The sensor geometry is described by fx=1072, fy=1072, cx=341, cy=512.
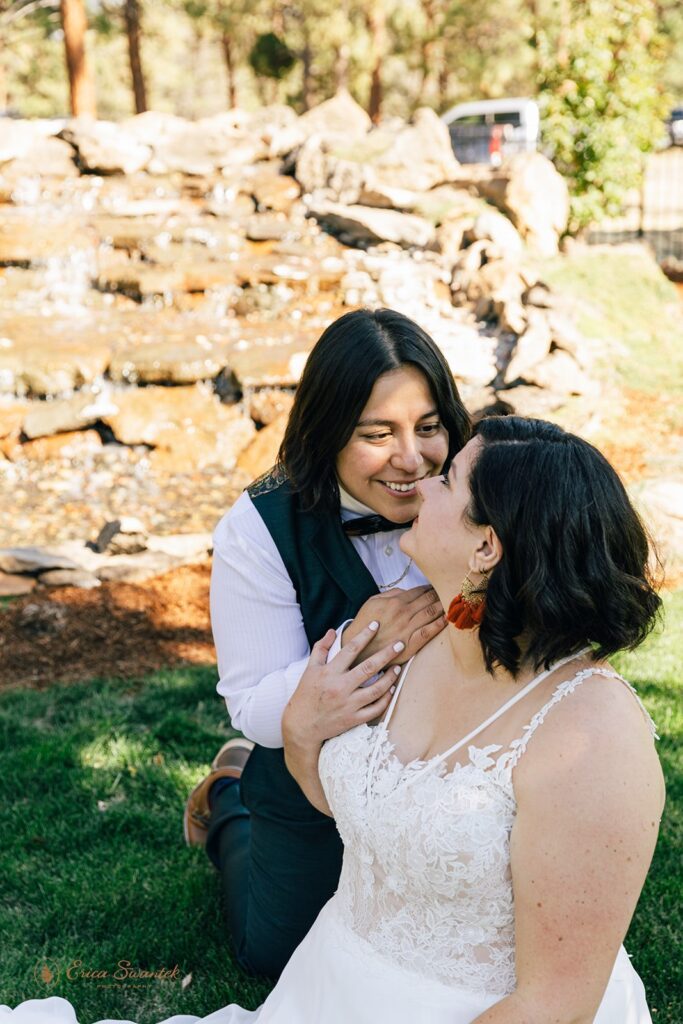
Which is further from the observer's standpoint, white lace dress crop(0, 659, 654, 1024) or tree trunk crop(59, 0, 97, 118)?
tree trunk crop(59, 0, 97, 118)

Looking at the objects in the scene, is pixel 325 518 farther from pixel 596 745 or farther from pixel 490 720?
pixel 596 745

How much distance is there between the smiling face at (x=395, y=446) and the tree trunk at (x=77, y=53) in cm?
1877

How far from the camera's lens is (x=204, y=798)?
12.3 feet

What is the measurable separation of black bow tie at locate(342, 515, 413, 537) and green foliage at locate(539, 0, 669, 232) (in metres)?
10.8

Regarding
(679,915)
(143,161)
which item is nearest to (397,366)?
(679,915)

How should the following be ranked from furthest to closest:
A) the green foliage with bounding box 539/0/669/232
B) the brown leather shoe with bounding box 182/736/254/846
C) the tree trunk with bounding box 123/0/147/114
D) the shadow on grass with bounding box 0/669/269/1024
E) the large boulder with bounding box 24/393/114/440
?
the tree trunk with bounding box 123/0/147/114 < the green foliage with bounding box 539/0/669/232 < the large boulder with bounding box 24/393/114/440 < the brown leather shoe with bounding box 182/736/254/846 < the shadow on grass with bounding box 0/669/269/1024

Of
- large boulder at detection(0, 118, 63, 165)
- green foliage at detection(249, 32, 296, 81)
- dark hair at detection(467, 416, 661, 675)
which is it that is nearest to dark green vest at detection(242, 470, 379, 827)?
dark hair at detection(467, 416, 661, 675)

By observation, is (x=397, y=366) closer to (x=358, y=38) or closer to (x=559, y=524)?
(x=559, y=524)

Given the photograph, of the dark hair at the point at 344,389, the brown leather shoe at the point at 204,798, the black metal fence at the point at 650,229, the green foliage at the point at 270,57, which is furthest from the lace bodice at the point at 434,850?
the green foliage at the point at 270,57

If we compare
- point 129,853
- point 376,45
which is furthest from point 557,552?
point 376,45

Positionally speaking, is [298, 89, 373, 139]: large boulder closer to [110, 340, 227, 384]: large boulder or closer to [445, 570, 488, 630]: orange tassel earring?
[110, 340, 227, 384]: large boulder

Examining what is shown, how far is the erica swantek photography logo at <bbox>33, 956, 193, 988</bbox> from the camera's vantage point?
3.13 meters

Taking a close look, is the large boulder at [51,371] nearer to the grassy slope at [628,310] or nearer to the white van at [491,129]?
the grassy slope at [628,310]

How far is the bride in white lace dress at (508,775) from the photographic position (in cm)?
181
